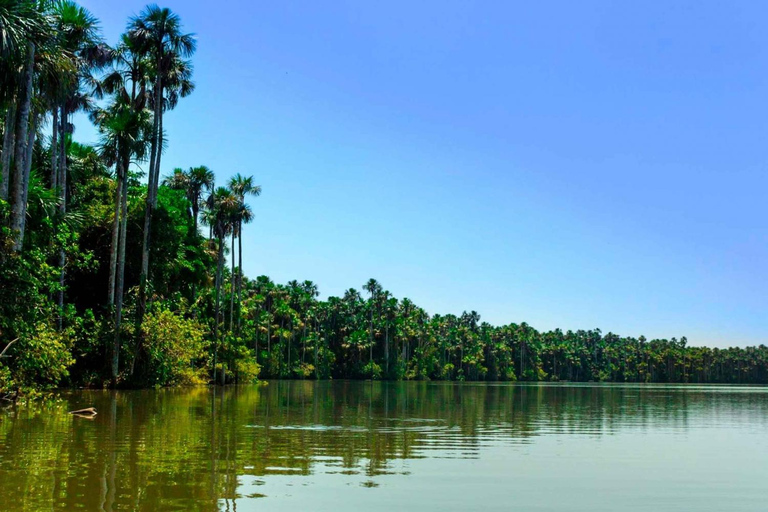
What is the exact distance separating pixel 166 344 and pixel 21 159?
17.6 metres

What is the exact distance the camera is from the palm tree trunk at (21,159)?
72.6ft

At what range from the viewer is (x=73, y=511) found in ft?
25.3

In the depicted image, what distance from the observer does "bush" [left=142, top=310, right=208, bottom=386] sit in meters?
37.9

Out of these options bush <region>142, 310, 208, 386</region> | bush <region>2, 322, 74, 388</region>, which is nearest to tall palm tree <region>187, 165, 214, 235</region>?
bush <region>142, 310, 208, 386</region>

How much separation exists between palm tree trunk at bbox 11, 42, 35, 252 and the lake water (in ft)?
18.0


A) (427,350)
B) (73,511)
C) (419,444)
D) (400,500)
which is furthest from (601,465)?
(427,350)

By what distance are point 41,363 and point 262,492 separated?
1786cm

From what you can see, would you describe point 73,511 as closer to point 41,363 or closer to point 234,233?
point 41,363

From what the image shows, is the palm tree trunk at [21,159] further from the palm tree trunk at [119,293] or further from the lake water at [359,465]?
the palm tree trunk at [119,293]

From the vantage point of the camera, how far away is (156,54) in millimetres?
39250

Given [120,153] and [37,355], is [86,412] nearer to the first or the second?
[37,355]

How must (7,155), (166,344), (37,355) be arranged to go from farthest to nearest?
(166,344) → (7,155) → (37,355)

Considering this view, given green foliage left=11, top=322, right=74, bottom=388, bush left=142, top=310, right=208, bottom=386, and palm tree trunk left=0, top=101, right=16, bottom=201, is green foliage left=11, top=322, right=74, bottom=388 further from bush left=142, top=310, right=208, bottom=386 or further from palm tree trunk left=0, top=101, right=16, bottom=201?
bush left=142, top=310, right=208, bottom=386

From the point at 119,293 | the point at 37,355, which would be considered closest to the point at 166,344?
the point at 119,293
